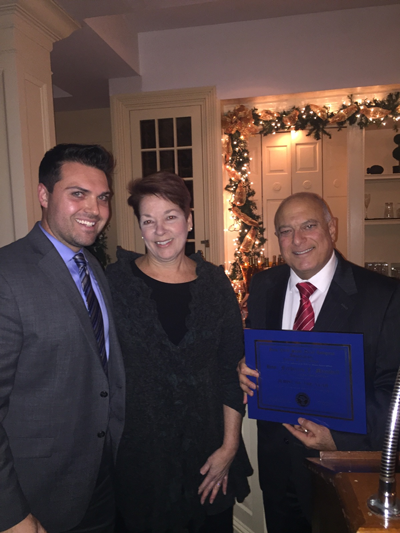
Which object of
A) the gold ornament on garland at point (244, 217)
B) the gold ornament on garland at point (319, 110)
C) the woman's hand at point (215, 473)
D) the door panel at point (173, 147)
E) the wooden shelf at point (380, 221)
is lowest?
the woman's hand at point (215, 473)

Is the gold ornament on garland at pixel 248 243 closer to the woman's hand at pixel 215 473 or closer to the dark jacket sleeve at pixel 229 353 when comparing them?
the dark jacket sleeve at pixel 229 353

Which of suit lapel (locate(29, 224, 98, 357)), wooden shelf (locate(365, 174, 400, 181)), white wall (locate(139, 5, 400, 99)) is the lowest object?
suit lapel (locate(29, 224, 98, 357))

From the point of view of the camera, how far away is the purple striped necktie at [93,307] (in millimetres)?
1310

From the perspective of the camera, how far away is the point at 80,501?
4.15 ft

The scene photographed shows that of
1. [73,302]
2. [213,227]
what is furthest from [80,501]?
[213,227]

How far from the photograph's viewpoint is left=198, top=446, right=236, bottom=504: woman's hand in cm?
143

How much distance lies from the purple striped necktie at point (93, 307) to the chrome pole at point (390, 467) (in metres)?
0.89

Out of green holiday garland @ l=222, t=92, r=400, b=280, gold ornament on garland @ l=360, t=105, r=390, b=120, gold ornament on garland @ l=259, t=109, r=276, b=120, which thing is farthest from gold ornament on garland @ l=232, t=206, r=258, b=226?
gold ornament on garland @ l=360, t=105, r=390, b=120

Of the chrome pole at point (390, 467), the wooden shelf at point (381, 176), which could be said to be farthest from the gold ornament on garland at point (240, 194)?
the chrome pole at point (390, 467)

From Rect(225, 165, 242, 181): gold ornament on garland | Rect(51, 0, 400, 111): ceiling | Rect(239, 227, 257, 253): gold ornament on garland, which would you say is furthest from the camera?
Rect(239, 227, 257, 253): gold ornament on garland

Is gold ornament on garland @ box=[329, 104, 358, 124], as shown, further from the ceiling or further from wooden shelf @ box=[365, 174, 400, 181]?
the ceiling

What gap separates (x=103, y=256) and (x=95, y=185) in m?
4.34

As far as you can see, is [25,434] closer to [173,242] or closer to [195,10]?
[173,242]

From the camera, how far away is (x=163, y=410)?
4.52 ft
